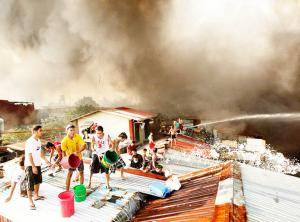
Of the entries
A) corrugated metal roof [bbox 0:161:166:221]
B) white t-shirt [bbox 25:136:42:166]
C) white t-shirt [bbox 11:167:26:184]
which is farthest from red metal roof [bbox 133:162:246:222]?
white t-shirt [bbox 11:167:26:184]

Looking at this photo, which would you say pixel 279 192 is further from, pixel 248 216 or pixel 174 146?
pixel 174 146

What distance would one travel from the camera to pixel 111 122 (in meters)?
21.5

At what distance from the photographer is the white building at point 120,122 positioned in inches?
807

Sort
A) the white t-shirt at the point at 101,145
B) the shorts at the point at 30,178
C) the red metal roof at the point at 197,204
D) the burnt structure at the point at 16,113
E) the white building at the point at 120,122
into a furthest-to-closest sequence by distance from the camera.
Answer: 1. the burnt structure at the point at 16,113
2. the white building at the point at 120,122
3. the white t-shirt at the point at 101,145
4. the shorts at the point at 30,178
5. the red metal roof at the point at 197,204

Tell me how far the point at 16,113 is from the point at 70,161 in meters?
26.4

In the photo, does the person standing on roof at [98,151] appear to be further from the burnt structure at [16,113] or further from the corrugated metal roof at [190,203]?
the burnt structure at [16,113]

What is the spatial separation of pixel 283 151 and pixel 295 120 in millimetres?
7225

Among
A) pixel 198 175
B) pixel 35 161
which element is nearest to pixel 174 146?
pixel 198 175

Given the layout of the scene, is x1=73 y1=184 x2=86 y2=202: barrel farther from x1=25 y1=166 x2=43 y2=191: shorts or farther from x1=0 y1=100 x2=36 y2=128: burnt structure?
x1=0 y1=100 x2=36 y2=128: burnt structure

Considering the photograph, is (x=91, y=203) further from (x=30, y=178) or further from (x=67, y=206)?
(x=30, y=178)

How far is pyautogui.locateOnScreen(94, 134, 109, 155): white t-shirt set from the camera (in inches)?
261

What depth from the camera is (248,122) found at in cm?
2997

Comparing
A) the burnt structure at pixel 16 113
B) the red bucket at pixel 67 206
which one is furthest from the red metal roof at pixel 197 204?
the burnt structure at pixel 16 113

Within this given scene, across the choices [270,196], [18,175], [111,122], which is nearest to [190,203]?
[270,196]
